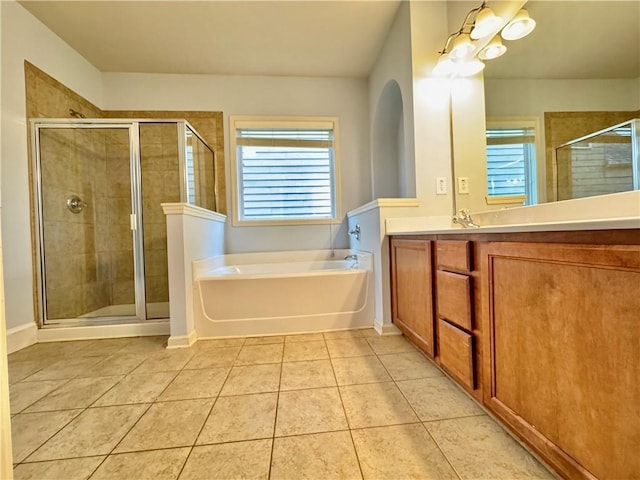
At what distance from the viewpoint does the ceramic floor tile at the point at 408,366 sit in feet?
4.87

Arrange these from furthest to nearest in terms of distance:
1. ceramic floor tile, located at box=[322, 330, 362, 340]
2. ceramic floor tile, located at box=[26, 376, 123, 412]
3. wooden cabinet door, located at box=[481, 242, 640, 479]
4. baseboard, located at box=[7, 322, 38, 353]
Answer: ceramic floor tile, located at box=[322, 330, 362, 340] < baseboard, located at box=[7, 322, 38, 353] < ceramic floor tile, located at box=[26, 376, 123, 412] < wooden cabinet door, located at box=[481, 242, 640, 479]

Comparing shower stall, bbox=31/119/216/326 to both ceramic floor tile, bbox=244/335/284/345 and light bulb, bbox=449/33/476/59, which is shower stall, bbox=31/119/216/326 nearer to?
ceramic floor tile, bbox=244/335/284/345

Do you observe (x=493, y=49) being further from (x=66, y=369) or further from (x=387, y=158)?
(x=66, y=369)

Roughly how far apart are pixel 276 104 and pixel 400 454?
318 cm

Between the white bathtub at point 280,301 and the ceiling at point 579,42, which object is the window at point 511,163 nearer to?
the ceiling at point 579,42

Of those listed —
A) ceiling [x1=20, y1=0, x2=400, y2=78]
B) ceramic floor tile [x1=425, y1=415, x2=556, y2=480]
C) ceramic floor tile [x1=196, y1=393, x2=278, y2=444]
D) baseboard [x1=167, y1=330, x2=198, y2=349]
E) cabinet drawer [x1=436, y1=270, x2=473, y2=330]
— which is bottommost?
ceramic floor tile [x1=425, y1=415, x2=556, y2=480]

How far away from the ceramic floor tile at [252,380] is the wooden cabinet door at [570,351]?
100 cm

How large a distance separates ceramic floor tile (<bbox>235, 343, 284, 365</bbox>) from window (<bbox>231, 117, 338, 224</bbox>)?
1504 millimetres

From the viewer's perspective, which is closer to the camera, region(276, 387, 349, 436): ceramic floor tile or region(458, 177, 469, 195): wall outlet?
region(276, 387, 349, 436): ceramic floor tile

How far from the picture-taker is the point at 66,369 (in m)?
1.69

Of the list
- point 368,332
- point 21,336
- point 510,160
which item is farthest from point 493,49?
point 21,336

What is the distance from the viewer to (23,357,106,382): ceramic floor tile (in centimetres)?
159

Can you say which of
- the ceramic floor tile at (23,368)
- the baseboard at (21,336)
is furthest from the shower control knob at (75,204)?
the ceramic floor tile at (23,368)

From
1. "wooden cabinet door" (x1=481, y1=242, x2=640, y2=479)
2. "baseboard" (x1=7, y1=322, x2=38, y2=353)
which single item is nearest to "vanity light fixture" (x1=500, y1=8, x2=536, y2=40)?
"wooden cabinet door" (x1=481, y1=242, x2=640, y2=479)
